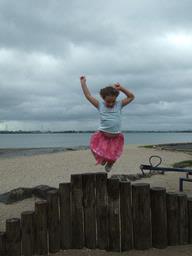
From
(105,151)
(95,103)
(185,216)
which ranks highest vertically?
(95,103)

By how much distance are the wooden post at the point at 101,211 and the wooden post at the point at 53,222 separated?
672mm

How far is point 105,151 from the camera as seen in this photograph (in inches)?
254

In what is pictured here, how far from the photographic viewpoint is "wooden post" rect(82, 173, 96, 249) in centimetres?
705

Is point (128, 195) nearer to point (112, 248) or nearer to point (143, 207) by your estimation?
point (143, 207)

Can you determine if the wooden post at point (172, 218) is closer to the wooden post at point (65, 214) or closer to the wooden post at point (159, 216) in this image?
the wooden post at point (159, 216)

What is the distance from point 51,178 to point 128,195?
41.0 ft

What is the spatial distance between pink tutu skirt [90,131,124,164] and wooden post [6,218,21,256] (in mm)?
1760

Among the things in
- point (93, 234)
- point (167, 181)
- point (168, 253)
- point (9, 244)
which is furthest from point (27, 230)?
point (167, 181)

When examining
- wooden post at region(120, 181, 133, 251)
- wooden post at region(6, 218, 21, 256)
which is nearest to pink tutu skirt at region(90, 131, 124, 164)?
wooden post at region(120, 181, 133, 251)

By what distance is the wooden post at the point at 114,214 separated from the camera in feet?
23.2

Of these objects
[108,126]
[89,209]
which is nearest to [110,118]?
[108,126]

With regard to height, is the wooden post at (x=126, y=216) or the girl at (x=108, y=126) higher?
the girl at (x=108, y=126)

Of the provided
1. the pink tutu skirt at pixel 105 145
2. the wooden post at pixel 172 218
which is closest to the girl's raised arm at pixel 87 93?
the pink tutu skirt at pixel 105 145

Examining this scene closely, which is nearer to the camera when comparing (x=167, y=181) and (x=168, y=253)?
(x=168, y=253)
